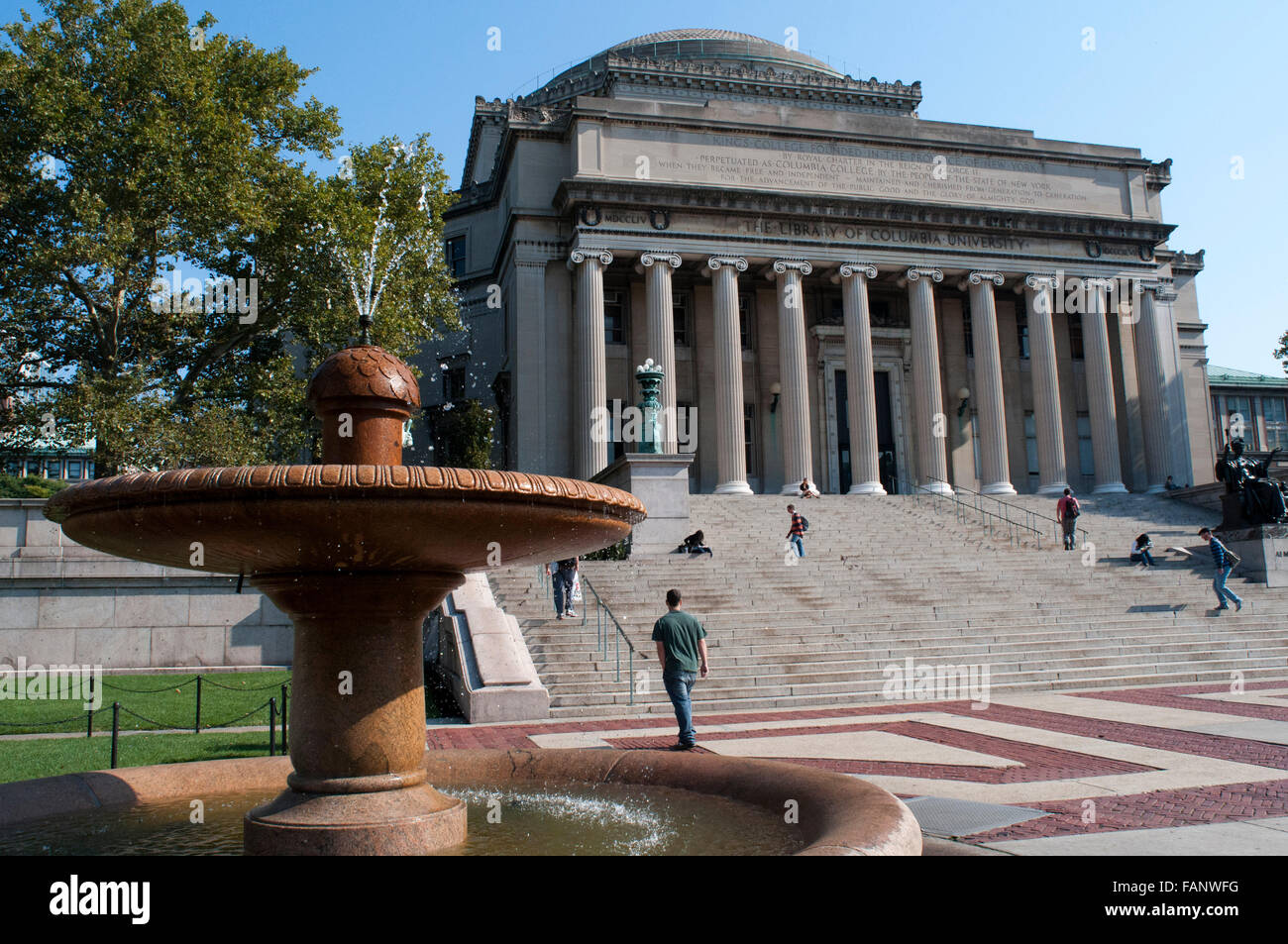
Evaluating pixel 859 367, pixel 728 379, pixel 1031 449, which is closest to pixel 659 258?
pixel 728 379

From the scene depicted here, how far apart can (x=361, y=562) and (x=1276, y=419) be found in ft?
292

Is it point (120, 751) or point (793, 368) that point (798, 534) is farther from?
point (120, 751)

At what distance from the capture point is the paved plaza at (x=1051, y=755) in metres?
6.32

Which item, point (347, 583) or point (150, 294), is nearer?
point (347, 583)

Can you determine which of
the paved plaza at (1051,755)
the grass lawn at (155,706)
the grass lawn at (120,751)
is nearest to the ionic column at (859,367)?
the paved plaza at (1051,755)

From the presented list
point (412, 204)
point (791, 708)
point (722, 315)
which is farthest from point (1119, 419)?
point (791, 708)

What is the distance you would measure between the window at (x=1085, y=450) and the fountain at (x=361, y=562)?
40098mm

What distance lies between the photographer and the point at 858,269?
38.8 meters

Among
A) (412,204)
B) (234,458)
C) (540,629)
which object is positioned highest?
(412,204)

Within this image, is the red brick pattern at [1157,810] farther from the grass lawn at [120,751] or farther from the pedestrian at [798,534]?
the pedestrian at [798,534]

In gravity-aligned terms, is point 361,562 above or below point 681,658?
above

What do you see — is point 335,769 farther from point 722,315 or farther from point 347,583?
→ point 722,315
